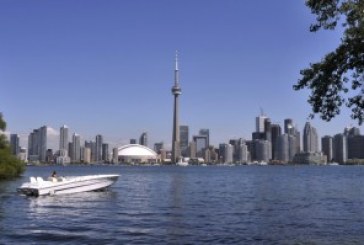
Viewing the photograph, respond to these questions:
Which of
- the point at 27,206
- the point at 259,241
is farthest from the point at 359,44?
the point at 27,206

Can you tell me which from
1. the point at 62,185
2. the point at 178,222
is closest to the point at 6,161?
the point at 62,185

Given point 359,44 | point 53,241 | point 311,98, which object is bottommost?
point 53,241

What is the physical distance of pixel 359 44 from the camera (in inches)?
620

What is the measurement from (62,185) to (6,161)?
49.1 meters

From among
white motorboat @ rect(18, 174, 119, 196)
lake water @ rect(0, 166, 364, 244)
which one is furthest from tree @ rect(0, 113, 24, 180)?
lake water @ rect(0, 166, 364, 244)

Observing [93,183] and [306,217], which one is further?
[93,183]

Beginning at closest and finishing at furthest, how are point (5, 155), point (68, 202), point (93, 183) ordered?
1. point (68, 202)
2. point (93, 183)
3. point (5, 155)

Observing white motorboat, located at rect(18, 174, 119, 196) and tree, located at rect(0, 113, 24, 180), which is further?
tree, located at rect(0, 113, 24, 180)

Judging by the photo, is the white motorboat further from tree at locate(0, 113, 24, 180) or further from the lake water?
tree at locate(0, 113, 24, 180)

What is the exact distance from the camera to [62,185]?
56594mm

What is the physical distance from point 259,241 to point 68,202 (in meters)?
26.8

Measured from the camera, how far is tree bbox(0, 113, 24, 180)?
98.9m

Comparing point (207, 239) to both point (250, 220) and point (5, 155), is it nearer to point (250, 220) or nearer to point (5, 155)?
point (250, 220)

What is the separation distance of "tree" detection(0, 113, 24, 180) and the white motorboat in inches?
1696
